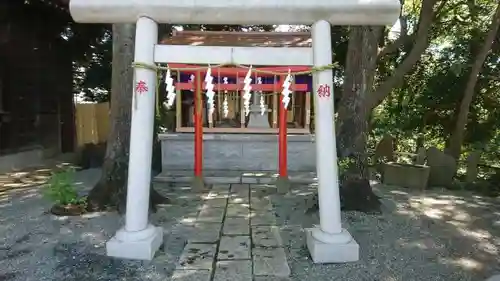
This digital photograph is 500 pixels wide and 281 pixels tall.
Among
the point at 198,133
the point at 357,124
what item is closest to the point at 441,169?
the point at 357,124

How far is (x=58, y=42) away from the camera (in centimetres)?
1120

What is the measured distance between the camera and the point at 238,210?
6395 mm

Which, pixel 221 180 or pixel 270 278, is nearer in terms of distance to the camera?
pixel 270 278

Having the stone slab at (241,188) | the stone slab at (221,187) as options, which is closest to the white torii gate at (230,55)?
the stone slab at (241,188)

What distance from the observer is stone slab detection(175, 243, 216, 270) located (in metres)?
4.07

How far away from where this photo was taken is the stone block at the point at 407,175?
8.30 meters

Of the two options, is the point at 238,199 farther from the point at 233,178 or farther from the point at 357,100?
the point at 357,100

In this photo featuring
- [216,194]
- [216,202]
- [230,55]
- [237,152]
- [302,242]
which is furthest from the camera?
[237,152]

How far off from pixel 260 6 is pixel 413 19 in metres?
10.3

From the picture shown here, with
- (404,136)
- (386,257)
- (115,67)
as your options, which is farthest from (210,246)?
(404,136)

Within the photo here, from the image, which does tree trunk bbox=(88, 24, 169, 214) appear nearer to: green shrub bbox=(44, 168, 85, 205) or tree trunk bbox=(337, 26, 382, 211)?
green shrub bbox=(44, 168, 85, 205)

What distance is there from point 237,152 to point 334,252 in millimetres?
5454

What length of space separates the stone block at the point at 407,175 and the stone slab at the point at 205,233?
14.7ft

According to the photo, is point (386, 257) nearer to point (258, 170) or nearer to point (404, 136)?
point (258, 170)
